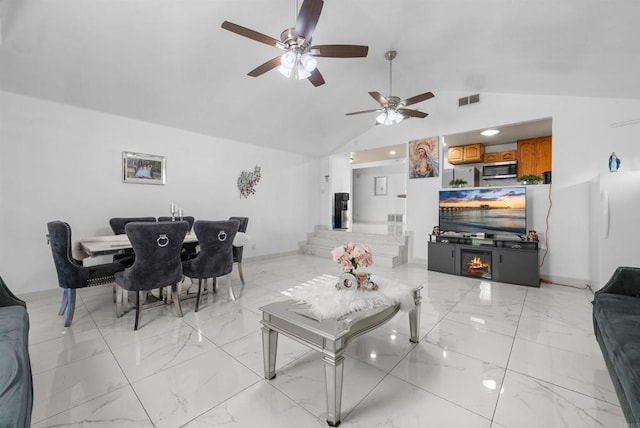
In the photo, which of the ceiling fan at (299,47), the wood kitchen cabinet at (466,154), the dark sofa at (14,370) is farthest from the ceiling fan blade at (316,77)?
the wood kitchen cabinet at (466,154)

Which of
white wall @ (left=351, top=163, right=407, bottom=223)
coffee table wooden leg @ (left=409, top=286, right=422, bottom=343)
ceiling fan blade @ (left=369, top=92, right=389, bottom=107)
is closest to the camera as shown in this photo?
coffee table wooden leg @ (left=409, top=286, right=422, bottom=343)

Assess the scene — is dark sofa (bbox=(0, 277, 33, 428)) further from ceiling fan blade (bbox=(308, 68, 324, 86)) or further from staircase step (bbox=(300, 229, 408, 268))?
staircase step (bbox=(300, 229, 408, 268))

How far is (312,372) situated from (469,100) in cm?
509

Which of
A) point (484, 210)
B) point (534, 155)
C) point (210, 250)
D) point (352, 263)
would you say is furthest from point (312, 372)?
point (534, 155)

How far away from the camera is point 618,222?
3.00m

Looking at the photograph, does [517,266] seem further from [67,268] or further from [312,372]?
[67,268]

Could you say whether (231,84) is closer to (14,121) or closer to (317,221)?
(14,121)

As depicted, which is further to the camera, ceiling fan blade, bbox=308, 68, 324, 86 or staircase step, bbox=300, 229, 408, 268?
staircase step, bbox=300, 229, 408, 268

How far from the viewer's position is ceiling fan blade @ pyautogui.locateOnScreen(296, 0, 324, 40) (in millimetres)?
1870

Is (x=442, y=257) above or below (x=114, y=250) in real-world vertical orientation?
below

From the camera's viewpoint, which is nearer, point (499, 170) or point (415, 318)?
point (415, 318)

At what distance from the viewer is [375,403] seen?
158 cm

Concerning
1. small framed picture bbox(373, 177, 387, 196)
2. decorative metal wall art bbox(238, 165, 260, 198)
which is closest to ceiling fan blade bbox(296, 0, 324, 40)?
decorative metal wall art bbox(238, 165, 260, 198)

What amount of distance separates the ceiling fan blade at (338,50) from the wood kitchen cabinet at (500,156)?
17.1 feet
